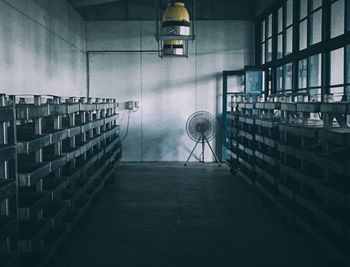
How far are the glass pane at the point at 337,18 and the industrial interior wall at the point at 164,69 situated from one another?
170 inches

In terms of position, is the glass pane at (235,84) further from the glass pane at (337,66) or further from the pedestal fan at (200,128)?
the glass pane at (337,66)

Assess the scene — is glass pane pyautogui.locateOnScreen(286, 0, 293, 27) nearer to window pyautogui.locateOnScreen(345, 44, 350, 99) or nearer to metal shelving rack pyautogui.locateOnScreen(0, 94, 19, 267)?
window pyautogui.locateOnScreen(345, 44, 350, 99)

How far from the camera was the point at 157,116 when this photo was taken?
10.6m

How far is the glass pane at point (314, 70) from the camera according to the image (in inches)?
266

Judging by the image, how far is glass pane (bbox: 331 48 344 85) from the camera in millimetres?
5953

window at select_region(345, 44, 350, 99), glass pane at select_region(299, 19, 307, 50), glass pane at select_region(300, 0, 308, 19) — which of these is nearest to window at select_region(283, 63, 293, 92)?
glass pane at select_region(299, 19, 307, 50)

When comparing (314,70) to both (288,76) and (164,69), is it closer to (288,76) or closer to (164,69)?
(288,76)

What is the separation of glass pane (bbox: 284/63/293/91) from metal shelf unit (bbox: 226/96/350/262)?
6.31 ft

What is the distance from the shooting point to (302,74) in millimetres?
7543

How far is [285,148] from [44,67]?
3.88 meters

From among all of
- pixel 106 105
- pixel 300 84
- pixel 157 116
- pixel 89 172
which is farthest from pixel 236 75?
pixel 89 172

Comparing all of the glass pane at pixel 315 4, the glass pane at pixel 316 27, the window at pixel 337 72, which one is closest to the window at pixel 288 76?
the glass pane at pixel 316 27

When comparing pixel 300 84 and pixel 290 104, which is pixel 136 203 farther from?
pixel 300 84

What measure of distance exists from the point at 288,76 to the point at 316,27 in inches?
63.2
